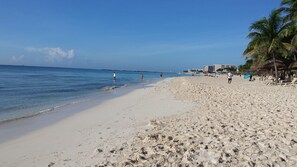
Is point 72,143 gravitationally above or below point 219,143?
Answer: below

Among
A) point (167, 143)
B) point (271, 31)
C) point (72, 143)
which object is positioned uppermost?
point (271, 31)

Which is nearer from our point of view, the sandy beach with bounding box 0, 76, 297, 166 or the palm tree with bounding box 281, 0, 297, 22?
the sandy beach with bounding box 0, 76, 297, 166

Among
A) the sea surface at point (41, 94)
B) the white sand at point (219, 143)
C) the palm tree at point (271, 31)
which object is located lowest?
the sea surface at point (41, 94)

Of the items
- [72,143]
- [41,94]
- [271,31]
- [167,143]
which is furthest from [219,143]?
[271,31]

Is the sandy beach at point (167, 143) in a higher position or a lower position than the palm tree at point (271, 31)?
lower

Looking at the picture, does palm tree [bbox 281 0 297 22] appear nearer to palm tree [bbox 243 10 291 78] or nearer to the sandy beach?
palm tree [bbox 243 10 291 78]

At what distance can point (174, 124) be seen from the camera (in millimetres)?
6527

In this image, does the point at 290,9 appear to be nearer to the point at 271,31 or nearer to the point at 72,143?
the point at 271,31

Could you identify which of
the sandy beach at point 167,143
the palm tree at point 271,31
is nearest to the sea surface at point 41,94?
the sandy beach at point 167,143

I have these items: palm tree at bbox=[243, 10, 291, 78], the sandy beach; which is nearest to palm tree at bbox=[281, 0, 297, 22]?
palm tree at bbox=[243, 10, 291, 78]

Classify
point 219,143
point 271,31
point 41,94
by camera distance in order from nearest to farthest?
point 219,143, point 41,94, point 271,31

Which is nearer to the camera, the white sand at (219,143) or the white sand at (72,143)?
the white sand at (219,143)

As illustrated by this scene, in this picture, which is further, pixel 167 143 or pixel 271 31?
pixel 271 31

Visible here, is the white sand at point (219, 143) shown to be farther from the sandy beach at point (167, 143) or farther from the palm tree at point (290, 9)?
the palm tree at point (290, 9)
